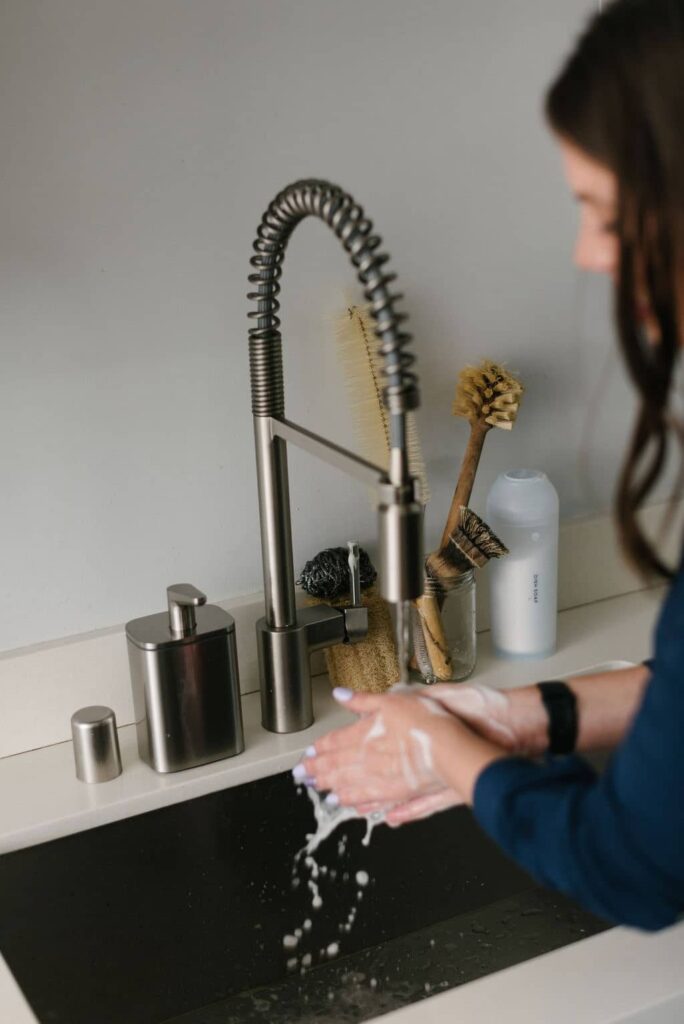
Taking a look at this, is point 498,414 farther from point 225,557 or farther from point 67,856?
point 67,856

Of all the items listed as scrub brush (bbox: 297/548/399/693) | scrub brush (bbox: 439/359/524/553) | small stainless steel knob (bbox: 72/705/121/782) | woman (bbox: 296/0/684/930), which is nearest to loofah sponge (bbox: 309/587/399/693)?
scrub brush (bbox: 297/548/399/693)

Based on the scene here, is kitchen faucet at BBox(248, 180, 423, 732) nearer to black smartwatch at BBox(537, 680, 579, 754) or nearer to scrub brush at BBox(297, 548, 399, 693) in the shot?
scrub brush at BBox(297, 548, 399, 693)

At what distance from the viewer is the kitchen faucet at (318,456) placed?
0.91 metres

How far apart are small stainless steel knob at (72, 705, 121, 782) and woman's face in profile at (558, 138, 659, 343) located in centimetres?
67

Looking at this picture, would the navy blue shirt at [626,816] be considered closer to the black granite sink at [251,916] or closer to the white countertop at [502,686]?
the white countertop at [502,686]

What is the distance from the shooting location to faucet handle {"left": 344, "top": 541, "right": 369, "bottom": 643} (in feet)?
4.18

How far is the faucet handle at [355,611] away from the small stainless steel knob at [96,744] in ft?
0.85

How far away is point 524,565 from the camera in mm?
1371

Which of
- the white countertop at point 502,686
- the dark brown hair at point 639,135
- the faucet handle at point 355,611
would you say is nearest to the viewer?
the dark brown hair at point 639,135

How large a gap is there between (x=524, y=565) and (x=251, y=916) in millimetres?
481

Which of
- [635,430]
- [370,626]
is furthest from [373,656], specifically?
[635,430]

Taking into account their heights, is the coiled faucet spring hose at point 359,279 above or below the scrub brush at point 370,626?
above

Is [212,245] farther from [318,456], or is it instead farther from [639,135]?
[639,135]

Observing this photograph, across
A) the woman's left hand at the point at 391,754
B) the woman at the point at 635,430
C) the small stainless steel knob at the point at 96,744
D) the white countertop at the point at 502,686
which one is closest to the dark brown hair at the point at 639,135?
the woman at the point at 635,430
